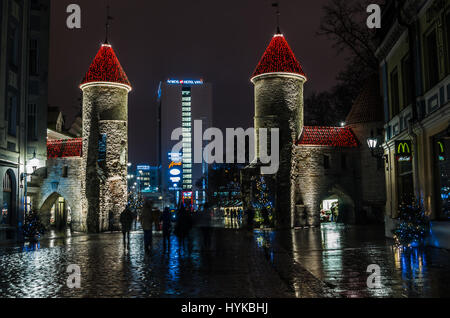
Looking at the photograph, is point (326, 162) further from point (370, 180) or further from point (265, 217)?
point (265, 217)

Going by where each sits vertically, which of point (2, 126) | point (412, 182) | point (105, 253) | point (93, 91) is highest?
point (93, 91)

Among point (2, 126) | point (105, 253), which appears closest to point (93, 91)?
point (2, 126)

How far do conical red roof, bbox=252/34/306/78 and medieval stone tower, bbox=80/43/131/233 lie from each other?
10.8 meters

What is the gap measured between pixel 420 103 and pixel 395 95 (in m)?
4.43

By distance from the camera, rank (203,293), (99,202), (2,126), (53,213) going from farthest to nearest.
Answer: (53,213), (99,202), (2,126), (203,293)

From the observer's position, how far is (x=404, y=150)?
59.9 feet

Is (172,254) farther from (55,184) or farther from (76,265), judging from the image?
(55,184)

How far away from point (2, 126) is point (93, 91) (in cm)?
1740

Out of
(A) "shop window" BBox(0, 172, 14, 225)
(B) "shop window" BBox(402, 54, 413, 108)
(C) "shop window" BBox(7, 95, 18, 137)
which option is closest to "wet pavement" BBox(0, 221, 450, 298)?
(B) "shop window" BBox(402, 54, 413, 108)

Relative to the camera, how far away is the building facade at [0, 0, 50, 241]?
22625 mm

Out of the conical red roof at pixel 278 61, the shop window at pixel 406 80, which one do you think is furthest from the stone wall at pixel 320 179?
the shop window at pixel 406 80

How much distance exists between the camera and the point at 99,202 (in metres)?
38.4

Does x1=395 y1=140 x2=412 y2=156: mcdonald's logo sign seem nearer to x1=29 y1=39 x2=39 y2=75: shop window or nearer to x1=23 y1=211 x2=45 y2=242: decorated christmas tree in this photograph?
x1=23 y1=211 x2=45 y2=242: decorated christmas tree

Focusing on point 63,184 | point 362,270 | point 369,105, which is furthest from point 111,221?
point 362,270
